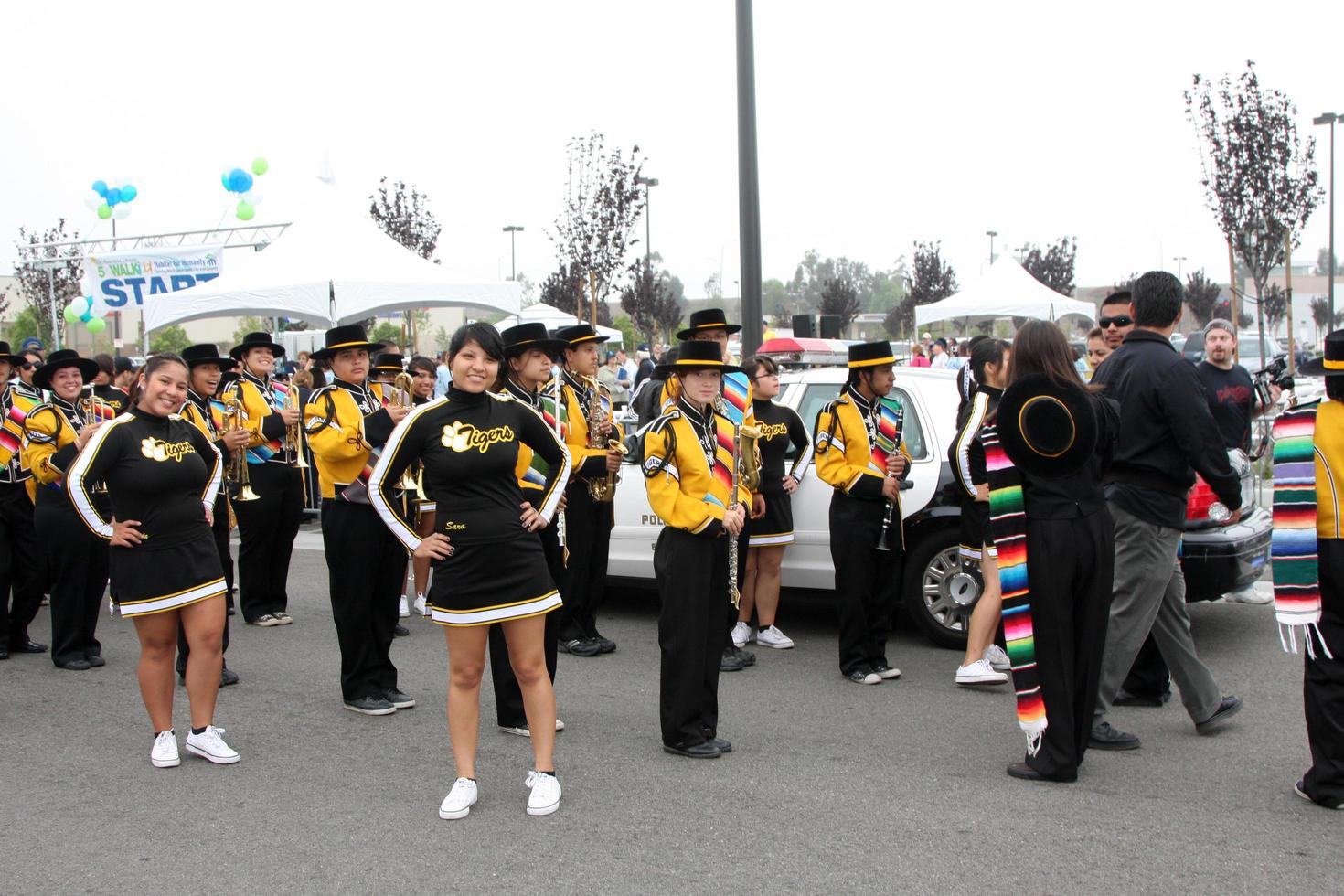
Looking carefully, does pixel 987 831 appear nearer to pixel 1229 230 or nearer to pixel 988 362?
pixel 988 362

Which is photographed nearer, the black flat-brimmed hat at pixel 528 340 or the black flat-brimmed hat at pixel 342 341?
the black flat-brimmed hat at pixel 528 340

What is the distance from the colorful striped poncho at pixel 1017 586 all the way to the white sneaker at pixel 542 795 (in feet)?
6.44

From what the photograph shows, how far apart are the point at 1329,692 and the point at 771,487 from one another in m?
3.48

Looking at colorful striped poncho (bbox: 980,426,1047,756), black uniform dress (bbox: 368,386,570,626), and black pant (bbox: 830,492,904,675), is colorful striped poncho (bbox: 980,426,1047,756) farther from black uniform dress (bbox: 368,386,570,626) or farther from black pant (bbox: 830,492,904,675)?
black uniform dress (bbox: 368,386,570,626)

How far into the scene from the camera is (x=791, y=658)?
7.39 metres

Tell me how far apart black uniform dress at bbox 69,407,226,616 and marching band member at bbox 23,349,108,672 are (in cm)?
214

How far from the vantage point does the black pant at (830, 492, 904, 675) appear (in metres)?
6.74

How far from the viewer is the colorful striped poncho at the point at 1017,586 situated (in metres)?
5.02

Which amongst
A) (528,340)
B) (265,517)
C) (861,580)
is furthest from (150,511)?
Result: (861,580)

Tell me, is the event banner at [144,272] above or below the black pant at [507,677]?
above

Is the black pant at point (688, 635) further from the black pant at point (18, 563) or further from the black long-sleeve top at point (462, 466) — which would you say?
the black pant at point (18, 563)

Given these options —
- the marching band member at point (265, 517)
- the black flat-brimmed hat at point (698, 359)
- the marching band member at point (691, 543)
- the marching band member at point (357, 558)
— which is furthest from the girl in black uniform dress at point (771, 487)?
the marching band member at point (265, 517)

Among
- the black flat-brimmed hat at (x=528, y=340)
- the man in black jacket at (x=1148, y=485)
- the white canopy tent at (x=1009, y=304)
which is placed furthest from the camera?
the white canopy tent at (x=1009, y=304)

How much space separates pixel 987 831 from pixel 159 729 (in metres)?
3.73
